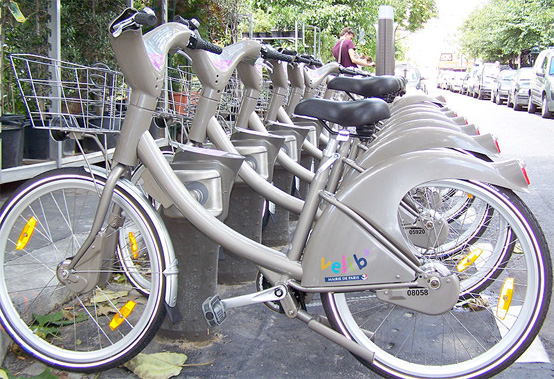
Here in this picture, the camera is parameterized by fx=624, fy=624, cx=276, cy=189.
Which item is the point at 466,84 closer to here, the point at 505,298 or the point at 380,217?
the point at 505,298

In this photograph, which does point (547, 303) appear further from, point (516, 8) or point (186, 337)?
point (516, 8)

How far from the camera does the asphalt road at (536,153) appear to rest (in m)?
5.31

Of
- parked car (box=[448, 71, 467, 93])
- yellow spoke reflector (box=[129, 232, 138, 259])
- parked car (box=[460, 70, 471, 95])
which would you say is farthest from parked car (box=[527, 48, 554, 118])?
parked car (box=[448, 71, 467, 93])

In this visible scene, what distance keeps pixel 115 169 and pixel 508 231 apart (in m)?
1.67

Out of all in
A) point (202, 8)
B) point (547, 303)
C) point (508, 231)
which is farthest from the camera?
point (202, 8)

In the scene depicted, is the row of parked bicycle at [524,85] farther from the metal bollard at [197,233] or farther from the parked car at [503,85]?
the metal bollard at [197,233]

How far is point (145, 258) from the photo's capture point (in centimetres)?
351

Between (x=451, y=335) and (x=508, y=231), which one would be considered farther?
(x=451, y=335)

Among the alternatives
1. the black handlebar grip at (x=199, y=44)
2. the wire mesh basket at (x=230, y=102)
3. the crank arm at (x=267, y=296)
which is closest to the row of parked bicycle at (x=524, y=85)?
the wire mesh basket at (x=230, y=102)

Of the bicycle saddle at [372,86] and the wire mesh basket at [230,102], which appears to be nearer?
the bicycle saddle at [372,86]

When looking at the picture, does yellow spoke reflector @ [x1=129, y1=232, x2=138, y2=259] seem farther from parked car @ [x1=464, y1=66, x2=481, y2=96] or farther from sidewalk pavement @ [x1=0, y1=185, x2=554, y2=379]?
parked car @ [x1=464, y1=66, x2=481, y2=96]

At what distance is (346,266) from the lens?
255 cm

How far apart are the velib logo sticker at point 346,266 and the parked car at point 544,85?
639 inches

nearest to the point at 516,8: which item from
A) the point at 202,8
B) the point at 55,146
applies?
the point at 202,8
